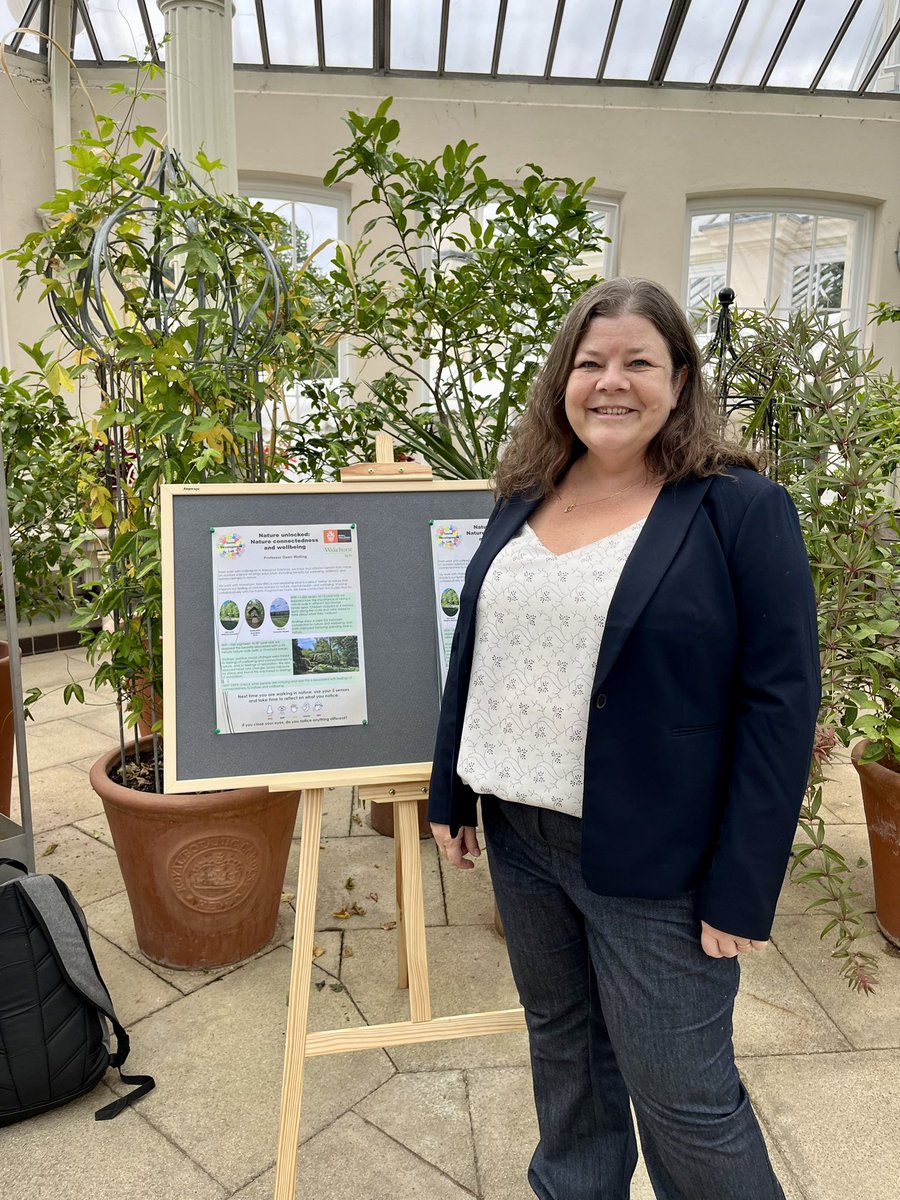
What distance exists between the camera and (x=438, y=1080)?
5.76 ft

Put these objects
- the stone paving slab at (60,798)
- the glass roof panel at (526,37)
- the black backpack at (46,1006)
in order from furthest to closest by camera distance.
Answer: the glass roof panel at (526,37)
the stone paving slab at (60,798)
the black backpack at (46,1006)

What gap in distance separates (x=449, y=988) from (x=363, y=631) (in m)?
1.01

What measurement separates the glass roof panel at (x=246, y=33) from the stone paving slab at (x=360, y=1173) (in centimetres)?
593

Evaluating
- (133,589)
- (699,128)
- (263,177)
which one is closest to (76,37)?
(263,177)

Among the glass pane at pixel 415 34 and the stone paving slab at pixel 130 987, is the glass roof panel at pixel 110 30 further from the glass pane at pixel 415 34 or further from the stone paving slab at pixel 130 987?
the stone paving slab at pixel 130 987

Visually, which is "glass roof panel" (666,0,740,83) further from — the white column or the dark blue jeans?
the dark blue jeans

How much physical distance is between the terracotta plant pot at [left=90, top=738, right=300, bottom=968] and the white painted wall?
4.40 m

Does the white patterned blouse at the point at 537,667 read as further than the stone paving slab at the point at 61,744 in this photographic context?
No

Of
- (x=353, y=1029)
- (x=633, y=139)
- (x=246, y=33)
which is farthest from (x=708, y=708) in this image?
(x=633, y=139)

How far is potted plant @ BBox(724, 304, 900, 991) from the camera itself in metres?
1.94

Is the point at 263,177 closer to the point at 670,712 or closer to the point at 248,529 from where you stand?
the point at 248,529

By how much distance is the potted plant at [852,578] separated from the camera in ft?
6.36

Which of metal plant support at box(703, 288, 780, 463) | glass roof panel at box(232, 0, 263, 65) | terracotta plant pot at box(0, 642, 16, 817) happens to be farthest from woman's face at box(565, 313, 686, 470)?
glass roof panel at box(232, 0, 263, 65)

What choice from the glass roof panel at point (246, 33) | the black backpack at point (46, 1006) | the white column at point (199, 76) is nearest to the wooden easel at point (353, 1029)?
the black backpack at point (46, 1006)
